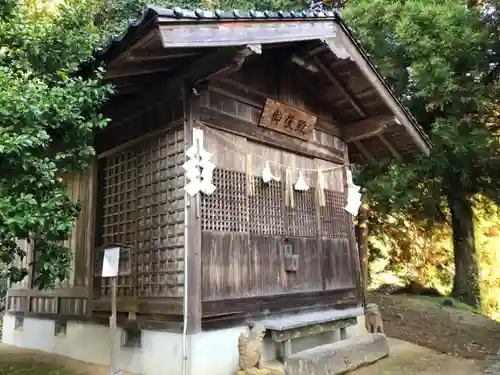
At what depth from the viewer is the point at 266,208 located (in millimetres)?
7762

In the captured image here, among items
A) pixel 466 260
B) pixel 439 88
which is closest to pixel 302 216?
pixel 439 88

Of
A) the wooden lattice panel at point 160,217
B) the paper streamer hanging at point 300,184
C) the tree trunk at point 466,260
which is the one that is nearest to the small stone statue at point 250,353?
the wooden lattice panel at point 160,217

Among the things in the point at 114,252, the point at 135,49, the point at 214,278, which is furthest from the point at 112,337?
the point at 135,49

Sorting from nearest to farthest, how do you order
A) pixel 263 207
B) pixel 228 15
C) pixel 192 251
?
pixel 228 15 → pixel 192 251 → pixel 263 207

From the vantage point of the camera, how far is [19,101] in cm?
517

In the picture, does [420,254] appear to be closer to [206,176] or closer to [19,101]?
[206,176]

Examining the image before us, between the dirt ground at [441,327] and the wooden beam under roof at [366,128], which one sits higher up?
the wooden beam under roof at [366,128]

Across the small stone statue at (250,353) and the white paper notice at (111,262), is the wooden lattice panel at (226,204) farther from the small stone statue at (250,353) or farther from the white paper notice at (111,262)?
the small stone statue at (250,353)

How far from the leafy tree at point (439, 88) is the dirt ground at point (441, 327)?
122 inches

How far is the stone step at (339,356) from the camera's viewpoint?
6.54 m

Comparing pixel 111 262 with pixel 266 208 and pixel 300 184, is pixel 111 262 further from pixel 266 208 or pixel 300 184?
pixel 300 184

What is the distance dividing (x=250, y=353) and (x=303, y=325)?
122 cm

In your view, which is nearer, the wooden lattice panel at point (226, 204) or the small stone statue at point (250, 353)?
the small stone statue at point (250, 353)

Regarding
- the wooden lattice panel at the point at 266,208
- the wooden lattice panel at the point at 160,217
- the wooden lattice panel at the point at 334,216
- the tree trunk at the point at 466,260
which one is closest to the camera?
the wooden lattice panel at the point at 160,217
